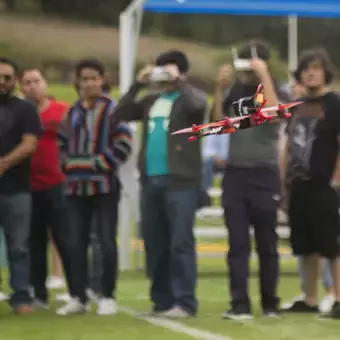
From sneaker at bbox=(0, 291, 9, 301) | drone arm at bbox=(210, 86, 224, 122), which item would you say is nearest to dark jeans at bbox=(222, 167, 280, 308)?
drone arm at bbox=(210, 86, 224, 122)

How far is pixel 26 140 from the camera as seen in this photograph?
7.41 metres

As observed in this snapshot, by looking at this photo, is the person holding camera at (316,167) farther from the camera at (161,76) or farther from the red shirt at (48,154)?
the red shirt at (48,154)

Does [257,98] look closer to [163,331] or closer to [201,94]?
[163,331]

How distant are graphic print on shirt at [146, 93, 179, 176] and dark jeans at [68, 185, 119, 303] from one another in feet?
1.12

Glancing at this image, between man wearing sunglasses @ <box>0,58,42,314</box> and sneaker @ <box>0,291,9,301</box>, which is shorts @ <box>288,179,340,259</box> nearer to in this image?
man wearing sunglasses @ <box>0,58,42,314</box>

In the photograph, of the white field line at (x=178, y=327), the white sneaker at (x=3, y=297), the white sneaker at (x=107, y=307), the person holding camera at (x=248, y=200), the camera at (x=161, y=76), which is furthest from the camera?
the white sneaker at (x=3, y=297)

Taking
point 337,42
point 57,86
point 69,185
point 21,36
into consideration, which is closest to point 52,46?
point 21,36

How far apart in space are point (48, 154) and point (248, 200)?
5.40ft

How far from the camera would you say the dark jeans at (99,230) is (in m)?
7.28

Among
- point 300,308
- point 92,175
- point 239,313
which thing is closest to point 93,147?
point 92,175

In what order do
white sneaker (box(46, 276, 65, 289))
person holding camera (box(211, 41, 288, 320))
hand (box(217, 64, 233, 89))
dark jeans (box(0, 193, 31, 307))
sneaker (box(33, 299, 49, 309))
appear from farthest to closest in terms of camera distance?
white sneaker (box(46, 276, 65, 289)), sneaker (box(33, 299, 49, 309)), dark jeans (box(0, 193, 31, 307)), person holding camera (box(211, 41, 288, 320)), hand (box(217, 64, 233, 89))

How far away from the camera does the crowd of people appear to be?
22.8 ft

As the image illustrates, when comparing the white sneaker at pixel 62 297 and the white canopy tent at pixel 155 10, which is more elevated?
the white canopy tent at pixel 155 10

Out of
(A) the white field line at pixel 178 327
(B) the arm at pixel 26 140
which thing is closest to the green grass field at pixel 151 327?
(A) the white field line at pixel 178 327
